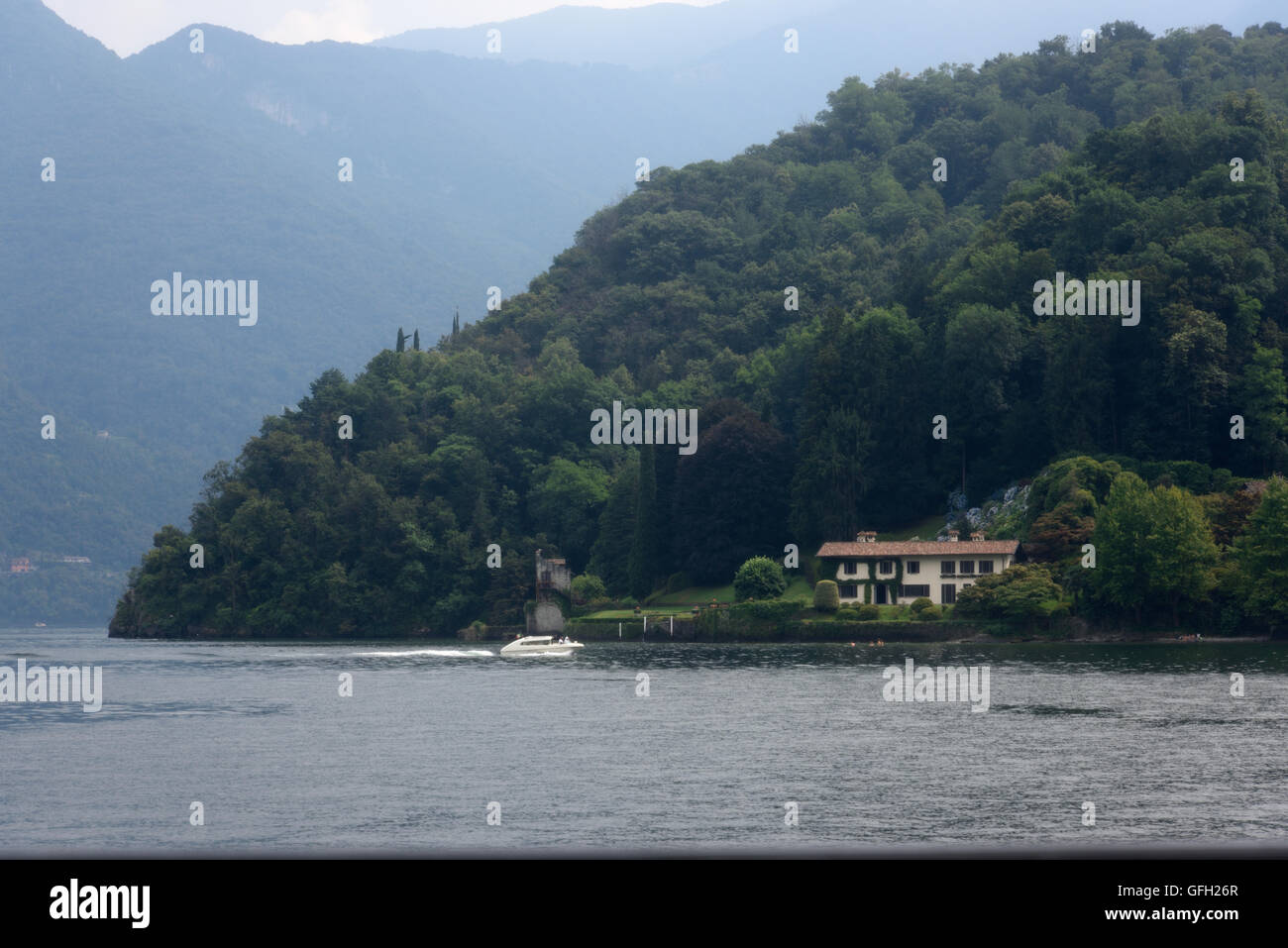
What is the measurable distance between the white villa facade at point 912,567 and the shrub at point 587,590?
2534cm

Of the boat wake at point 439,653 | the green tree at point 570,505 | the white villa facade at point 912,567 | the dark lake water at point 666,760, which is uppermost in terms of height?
the green tree at point 570,505

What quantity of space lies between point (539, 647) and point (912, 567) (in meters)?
26.9

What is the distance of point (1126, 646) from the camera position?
8744 cm

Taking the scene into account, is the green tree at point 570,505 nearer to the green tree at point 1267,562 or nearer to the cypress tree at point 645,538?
the cypress tree at point 645,538

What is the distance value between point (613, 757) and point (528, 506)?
105 meters

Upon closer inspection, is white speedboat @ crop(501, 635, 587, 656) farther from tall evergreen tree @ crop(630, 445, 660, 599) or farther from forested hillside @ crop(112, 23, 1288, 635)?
forested hillside @ crop(112, 23, 1288, 635)

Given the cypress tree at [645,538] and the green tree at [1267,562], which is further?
the cypress tree at [645,538]

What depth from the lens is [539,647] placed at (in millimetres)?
104188

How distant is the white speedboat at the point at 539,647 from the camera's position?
10262cm

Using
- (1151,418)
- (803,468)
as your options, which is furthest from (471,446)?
(1151,418)

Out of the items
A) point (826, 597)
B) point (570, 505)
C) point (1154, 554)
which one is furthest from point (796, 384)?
point (1154, 554)

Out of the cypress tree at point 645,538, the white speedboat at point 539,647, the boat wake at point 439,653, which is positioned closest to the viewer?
the white speedboat at point 539,647
